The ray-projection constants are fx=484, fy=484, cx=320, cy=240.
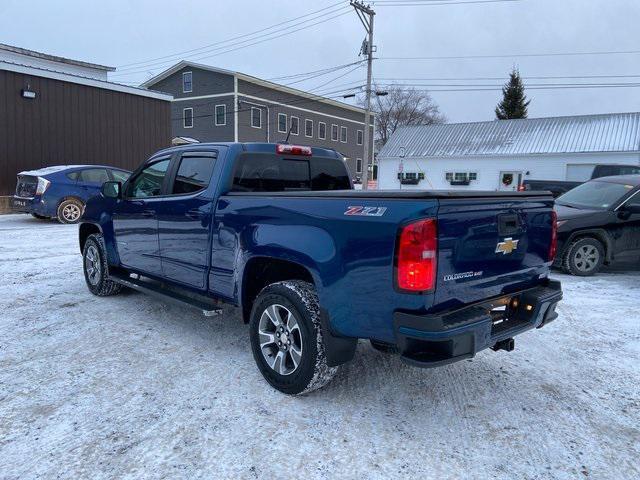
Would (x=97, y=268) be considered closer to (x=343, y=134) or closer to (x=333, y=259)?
(x=333, y=259)

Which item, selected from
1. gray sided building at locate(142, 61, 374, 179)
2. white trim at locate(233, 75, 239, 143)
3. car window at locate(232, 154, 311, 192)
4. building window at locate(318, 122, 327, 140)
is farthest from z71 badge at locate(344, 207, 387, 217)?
building window at locate(318, 122, 327, 140)

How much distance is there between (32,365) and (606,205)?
7.91 metres

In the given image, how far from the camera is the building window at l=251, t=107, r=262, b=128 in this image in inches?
Result: 1458

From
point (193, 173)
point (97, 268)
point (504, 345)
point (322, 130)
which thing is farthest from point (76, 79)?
point (322, 130)

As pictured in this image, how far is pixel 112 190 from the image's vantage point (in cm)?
537

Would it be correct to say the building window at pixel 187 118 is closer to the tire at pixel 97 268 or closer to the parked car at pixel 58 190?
the parked car at pixel 58 190

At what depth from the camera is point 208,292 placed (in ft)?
13.8

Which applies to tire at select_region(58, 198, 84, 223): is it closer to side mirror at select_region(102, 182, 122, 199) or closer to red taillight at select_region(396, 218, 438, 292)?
side mirror at select_region(102, 182, 122, 199)

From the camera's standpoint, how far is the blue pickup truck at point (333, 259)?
2740 mm

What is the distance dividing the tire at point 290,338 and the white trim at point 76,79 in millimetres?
17019

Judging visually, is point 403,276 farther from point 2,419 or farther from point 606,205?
point 606,205

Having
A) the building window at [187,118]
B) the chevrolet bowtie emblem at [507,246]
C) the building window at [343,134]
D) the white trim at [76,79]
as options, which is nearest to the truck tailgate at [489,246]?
the chevrolet bowtie emblem at [507,246]

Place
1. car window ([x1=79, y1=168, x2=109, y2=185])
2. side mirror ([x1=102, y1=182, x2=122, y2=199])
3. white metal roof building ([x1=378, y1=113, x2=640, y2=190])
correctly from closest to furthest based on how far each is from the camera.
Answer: side mirror ([x1=102, y1=182, x2=122, y2=199]) → car window ([x1=79, y1=168, x2=109, y2=185]) → white metal roof building ([x1=378, y1=113, x2=640, y2=190])

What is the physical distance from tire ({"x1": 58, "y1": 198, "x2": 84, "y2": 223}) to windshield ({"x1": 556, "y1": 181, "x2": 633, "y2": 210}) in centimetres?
1177
